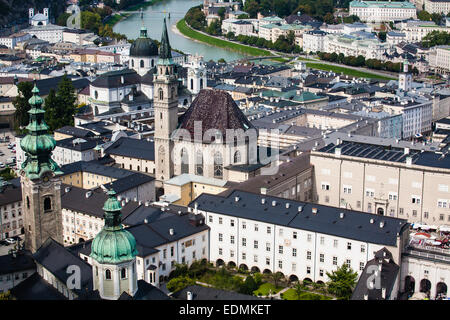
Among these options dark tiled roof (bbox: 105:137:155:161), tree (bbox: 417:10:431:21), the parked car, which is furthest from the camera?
tree (bbox: 417:10:431:21)

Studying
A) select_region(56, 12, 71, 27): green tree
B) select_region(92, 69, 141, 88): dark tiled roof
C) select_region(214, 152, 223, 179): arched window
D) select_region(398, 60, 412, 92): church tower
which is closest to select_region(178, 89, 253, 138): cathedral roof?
select_region(214, 152, 223, 179): arched window

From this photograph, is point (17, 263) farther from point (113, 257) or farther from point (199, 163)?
point (199, 163)

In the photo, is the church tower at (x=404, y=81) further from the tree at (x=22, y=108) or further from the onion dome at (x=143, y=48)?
the tree at (x=22, y=108)

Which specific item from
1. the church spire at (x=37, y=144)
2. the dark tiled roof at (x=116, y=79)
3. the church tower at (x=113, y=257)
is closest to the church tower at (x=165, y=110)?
the church spire at (x=37, y=144)

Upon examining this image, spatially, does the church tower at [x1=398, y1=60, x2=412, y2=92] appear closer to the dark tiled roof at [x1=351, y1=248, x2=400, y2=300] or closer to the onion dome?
the onion dome

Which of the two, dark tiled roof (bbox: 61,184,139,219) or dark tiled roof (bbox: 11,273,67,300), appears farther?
dark tiled roof (bbox: 61,184,139,219)

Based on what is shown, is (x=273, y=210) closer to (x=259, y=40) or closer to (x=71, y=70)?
(x=71, y=70)
